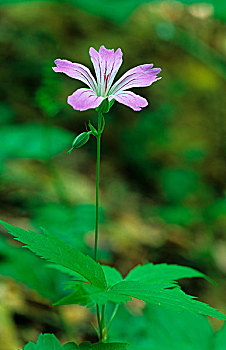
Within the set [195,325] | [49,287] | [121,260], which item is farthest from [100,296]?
[121,260]

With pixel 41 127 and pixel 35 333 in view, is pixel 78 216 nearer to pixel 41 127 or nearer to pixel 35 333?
pixel 35 333

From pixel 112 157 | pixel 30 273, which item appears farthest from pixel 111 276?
pixel 112 157

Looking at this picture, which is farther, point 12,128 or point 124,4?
point 12,128

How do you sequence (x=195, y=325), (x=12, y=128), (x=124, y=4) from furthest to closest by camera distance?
(x=12, y=128) < (x=124, y=4) < (x=195, y=325)

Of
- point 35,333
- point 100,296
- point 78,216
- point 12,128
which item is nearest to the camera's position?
point 100,296

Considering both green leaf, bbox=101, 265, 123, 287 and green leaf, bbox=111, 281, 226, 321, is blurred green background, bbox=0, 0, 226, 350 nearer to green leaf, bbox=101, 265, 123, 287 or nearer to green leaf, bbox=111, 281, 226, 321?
green leaf, bbox=101, 265, 123, 287

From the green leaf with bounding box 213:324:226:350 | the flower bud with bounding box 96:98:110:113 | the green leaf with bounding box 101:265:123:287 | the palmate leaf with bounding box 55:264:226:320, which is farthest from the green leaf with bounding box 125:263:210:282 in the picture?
the flower bud with bounding box 96:98:110:113

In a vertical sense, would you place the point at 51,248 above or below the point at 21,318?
above

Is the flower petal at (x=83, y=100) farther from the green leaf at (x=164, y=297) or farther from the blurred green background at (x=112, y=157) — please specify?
the blurred green background at (x=112, y=157)
